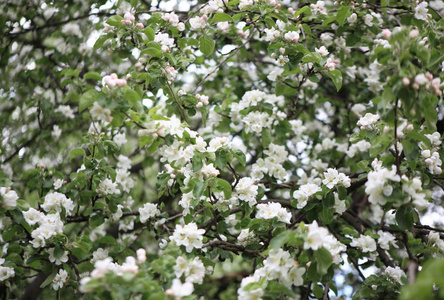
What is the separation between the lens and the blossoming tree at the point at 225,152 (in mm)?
1827

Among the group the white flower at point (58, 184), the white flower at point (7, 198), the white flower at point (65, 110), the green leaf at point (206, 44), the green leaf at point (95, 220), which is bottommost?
the green leaf at point (95, 220)

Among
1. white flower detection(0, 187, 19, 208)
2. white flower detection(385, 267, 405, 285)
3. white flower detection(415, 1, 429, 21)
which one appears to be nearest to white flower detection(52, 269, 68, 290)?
white flower detection(0, 187, 19, 208)

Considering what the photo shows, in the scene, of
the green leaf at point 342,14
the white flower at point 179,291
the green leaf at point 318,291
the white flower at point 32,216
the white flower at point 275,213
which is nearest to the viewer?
the white flower at point 179,291

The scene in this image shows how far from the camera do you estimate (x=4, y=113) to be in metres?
3.96

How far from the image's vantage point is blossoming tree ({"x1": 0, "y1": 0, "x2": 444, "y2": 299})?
1.83 m

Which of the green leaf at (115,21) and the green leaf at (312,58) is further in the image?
the green leaf at (115,21)

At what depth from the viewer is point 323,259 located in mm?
1771

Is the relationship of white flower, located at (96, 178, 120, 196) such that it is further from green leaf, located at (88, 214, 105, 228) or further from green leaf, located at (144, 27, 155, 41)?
green leaf, located at (144, 27, 155, 41)

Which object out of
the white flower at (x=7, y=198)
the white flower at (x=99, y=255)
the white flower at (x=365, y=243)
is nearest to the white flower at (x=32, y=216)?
the white flower at (x=7, y=198)

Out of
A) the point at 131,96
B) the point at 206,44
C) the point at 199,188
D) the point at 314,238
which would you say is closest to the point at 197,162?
the point at 199,188

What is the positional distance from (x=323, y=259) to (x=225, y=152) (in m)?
0.82

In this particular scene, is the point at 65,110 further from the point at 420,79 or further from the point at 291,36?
the point at 420,79

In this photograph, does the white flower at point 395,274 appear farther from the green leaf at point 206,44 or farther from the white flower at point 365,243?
the green leaf at point 206,44

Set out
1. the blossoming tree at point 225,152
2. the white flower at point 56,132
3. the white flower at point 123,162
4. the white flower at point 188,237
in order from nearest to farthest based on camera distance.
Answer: the blossoming tree at point 225,152, the white flower at point 188,237, the white flower at point 123,162, the white flower at point 56,132
